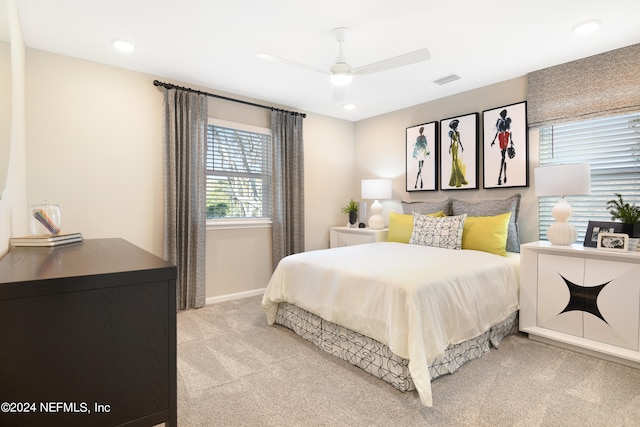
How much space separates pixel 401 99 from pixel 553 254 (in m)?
2.48

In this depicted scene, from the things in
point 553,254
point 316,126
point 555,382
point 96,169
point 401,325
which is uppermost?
point 316,126

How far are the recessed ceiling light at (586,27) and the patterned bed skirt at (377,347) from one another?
2.28 m

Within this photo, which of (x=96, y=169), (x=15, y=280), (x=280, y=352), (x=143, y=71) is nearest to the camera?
(x=15, y=280)

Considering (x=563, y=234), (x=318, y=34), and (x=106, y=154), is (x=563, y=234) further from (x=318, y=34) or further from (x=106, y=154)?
(x=106, y=154)

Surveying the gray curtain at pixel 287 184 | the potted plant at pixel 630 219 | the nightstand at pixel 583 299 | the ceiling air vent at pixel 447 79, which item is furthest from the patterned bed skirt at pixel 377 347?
the ceiling air vent at pixel 447 79

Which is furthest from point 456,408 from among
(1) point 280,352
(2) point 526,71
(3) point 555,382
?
(2) point 526,71

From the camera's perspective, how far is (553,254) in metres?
2.64

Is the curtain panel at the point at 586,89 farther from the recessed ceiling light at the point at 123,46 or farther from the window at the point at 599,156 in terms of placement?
the recessed ceiling light at the point at 123,46

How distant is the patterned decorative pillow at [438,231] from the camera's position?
323 cm

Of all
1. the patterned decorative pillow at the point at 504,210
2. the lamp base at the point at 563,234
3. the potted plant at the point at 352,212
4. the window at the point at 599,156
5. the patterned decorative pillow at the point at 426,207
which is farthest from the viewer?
the potted plant at the point at 352,212

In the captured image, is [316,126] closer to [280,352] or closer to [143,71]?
[143,71]

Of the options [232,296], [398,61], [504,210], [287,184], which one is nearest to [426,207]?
[504,210]

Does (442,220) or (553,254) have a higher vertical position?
(442,220)

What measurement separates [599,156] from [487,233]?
117cm
